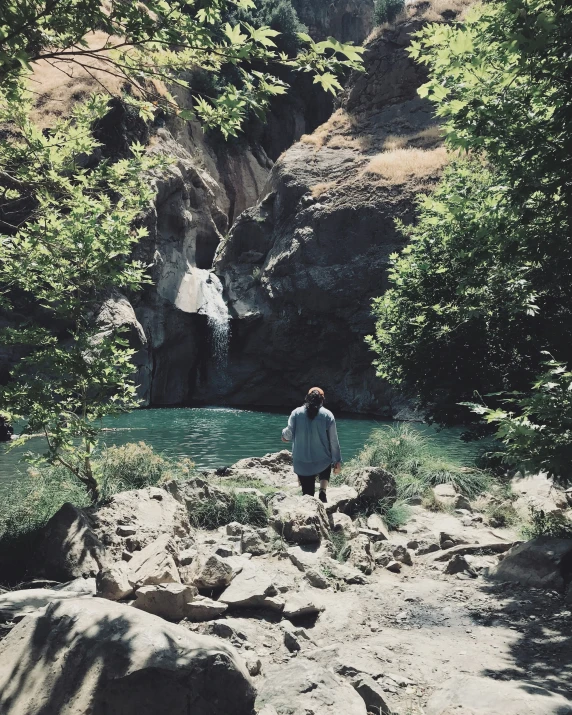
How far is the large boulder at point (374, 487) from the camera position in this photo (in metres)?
8.06

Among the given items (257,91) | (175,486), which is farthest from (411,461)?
(257,91)

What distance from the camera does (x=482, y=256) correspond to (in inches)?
215

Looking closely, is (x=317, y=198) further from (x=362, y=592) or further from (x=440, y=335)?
(x=362, y=592)

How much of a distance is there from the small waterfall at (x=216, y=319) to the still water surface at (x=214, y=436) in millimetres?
5403

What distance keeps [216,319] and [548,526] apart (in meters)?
28.5

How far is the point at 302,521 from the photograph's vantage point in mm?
6234

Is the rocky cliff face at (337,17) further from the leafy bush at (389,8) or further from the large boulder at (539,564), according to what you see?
the large boulder at (539,564)

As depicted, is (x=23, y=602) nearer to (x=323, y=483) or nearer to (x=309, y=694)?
(x=309, y=694)

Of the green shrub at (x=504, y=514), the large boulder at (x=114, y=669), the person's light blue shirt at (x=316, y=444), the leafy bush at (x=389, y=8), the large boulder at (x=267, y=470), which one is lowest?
the large boulder at (x=267, y=470)

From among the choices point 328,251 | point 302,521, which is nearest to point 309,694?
point 302,521

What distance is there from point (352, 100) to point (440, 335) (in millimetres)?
34041

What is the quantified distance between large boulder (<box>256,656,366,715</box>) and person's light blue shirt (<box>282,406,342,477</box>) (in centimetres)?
415

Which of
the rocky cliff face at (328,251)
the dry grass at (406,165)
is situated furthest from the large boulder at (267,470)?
the dry grass at (406,165)

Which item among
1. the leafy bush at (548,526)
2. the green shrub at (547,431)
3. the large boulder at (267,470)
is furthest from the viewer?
the large boulder at (267,470)
